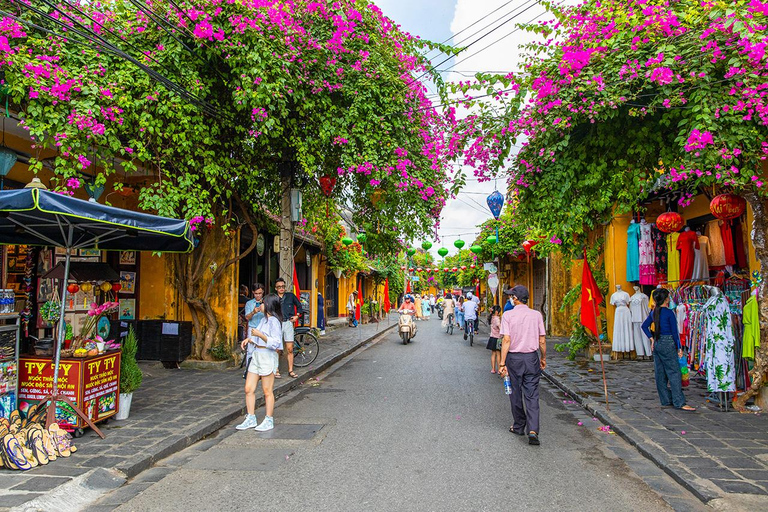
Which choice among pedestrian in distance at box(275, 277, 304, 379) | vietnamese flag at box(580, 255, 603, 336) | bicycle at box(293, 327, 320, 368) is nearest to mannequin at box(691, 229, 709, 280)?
vietnamese flag at box(580, 255, 603, 336)

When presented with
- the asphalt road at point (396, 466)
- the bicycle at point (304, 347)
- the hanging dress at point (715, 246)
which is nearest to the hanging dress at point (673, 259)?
the hanging dress at point (715, 246)

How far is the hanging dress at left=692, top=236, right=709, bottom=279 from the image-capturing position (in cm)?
1009

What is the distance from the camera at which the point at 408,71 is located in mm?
10773

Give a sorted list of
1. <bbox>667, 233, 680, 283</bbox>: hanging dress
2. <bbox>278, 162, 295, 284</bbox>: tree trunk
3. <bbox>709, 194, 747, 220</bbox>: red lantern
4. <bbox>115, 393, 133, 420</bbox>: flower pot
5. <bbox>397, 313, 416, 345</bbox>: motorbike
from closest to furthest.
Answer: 1. <bbox>115, 393, 133, 420</bbox>: flower pot
2. <bbox>709, 194, 747, 220</bbox>: red lantern
3. <bbox>667, 233, 680, 283</bbox>: hanging dress
4. <bbox>278, 162, 295, 284</bbox>: tree trunk
5. <bbox>397, 313, 416, 345</bbox>: motorbike

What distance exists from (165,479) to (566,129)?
21.3ft

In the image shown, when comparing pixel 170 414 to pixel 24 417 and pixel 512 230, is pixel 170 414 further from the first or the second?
pixel 512 230

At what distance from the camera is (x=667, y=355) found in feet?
25.8

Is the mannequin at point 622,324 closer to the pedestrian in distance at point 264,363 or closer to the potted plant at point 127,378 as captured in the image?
the pedestrian in distance at point 264,363

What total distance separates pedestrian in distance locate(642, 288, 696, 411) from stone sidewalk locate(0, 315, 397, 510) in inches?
246

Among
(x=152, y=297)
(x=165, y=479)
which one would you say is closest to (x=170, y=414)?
(x=165, y=479)

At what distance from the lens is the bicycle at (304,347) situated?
12700mm

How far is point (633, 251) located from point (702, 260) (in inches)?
96.5

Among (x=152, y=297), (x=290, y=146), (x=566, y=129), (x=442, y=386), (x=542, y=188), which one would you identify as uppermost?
(x=290, y=146)

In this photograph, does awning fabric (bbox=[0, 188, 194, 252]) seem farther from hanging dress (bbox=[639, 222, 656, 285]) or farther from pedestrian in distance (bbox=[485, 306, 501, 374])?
hanging dress (bbox=[639, 222, 656, 285])
